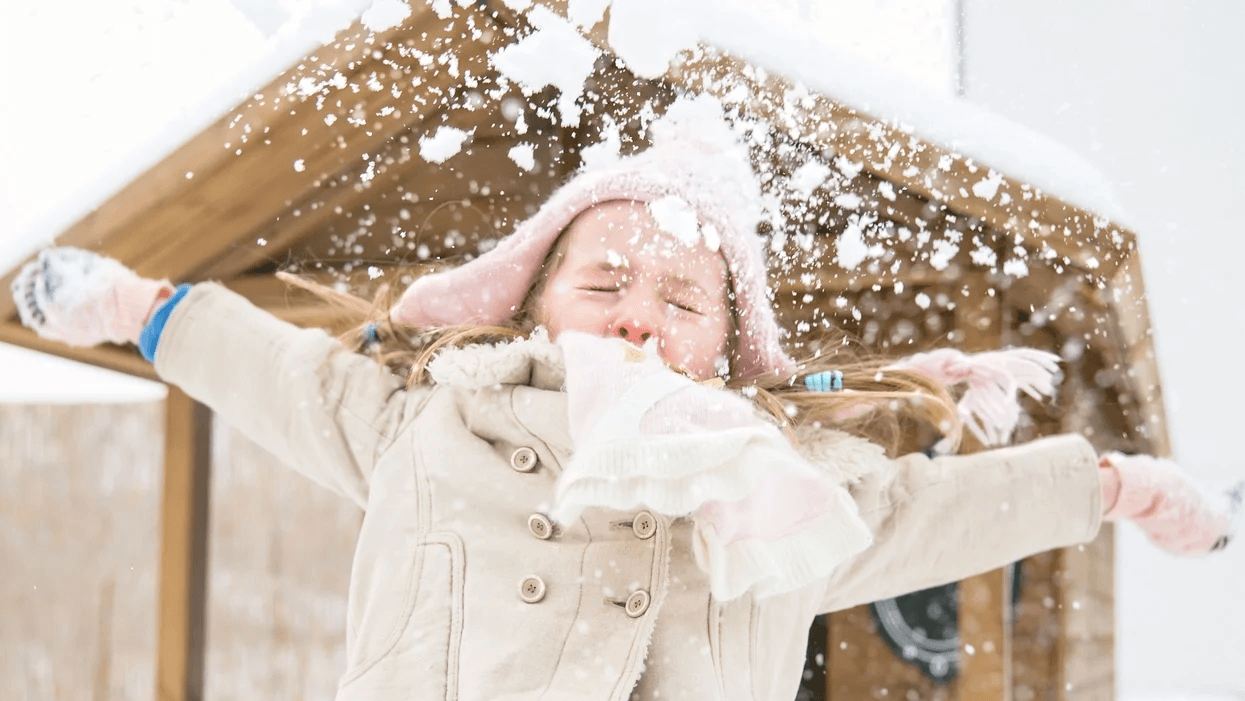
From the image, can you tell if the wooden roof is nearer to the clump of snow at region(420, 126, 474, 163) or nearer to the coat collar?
the clump of snow at region(420, 126, 474, 163)

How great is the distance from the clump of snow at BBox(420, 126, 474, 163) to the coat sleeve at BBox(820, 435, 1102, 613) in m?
0.60

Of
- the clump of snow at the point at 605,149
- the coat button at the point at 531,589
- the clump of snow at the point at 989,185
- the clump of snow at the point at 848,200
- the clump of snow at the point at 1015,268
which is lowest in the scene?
the coat button at the point at 531,589

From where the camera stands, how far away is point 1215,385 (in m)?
1.47

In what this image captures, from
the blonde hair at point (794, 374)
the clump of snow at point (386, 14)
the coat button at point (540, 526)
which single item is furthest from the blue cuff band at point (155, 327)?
the coat button at point (540, 526)

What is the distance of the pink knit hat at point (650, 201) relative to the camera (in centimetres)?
91

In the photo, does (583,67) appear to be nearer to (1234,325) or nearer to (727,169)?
(727,169)

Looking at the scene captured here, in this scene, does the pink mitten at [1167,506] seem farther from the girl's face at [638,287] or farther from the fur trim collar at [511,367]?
the girl's face at [638,287]

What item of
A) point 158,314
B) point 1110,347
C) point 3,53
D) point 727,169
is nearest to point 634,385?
point 727,169

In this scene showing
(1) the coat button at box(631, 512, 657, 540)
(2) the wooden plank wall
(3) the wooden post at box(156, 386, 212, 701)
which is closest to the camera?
(1) the coat button at box(631, 512, 657, 540)

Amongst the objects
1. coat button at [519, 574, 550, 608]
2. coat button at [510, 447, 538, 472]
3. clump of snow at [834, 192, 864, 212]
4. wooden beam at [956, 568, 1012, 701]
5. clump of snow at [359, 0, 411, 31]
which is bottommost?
wooden beam at [956, 568, 1012, 701]

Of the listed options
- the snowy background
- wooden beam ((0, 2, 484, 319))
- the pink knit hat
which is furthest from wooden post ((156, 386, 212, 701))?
the pink knit hat

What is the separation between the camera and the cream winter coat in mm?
820

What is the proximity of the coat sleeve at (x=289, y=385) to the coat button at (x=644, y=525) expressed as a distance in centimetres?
25

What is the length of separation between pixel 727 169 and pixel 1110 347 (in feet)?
1.84
